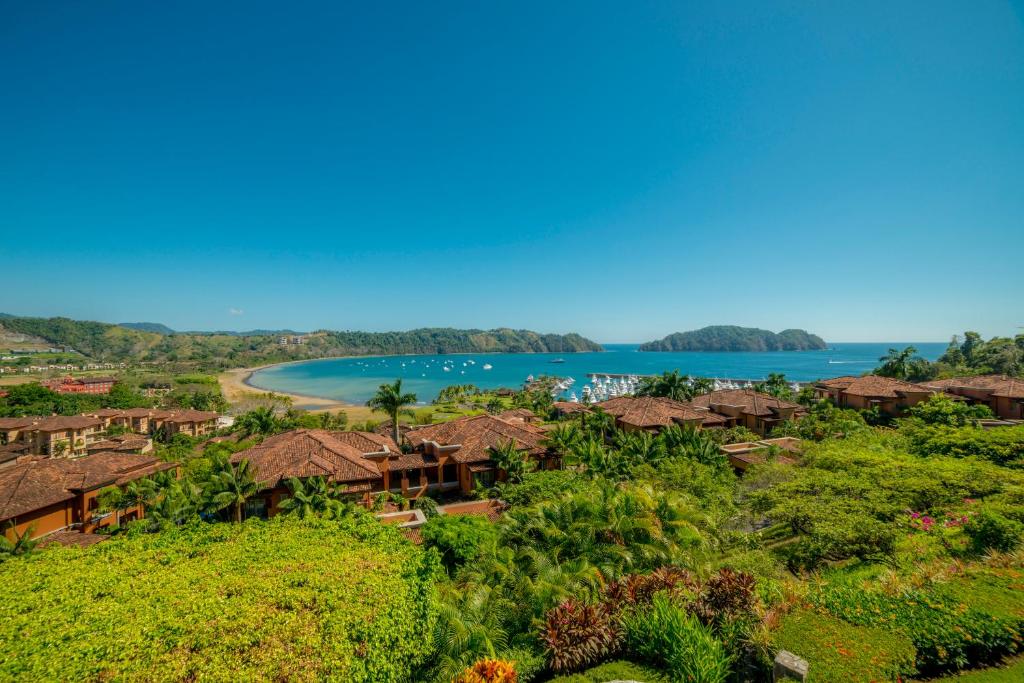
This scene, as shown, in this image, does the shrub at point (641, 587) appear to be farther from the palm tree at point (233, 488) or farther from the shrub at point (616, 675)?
the palm tree at point (233, 488)

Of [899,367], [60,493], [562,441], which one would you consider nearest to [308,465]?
[60,493]

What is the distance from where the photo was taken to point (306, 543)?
1061 centimetres

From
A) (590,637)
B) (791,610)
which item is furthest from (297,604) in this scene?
(791,610)

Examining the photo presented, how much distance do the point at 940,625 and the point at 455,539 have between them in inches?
470

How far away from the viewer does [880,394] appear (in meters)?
38.7

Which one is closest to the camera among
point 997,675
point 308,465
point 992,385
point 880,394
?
point 997,675

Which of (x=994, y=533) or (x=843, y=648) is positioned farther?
(x=994, y=533)

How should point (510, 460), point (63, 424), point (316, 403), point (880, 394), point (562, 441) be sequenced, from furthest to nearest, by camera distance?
1. point (316, 403)
2. point (63, 424)
3. point (880, 394)
4. point (562, 441)
5. point (510, 460)

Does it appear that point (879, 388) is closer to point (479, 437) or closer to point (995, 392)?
point (995, 392)

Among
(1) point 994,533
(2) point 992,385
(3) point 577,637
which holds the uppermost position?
(2) point 992,385

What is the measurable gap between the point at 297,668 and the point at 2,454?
154 ft

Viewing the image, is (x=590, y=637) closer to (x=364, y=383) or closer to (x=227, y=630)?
(x=227, y=630)

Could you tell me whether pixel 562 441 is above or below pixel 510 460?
above

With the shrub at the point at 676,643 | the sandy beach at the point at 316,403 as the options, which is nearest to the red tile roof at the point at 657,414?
the shrub at the point at 676,643
